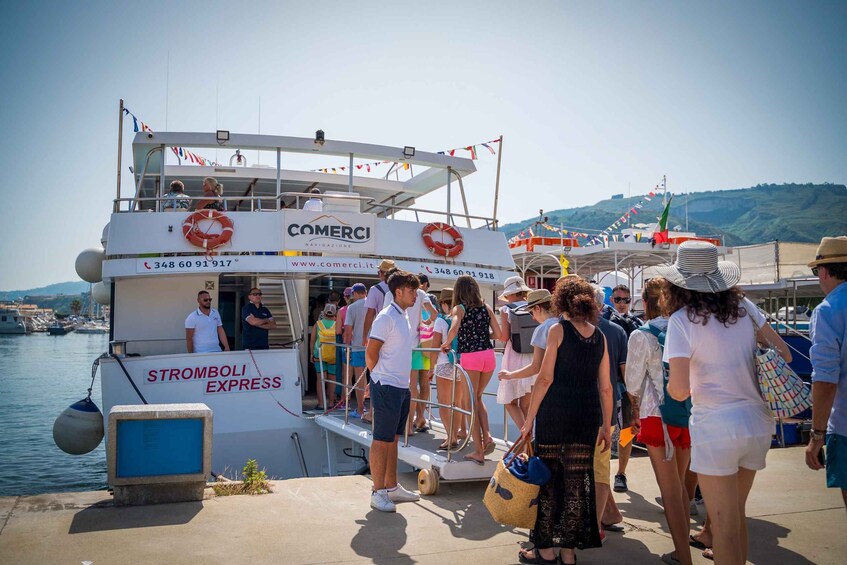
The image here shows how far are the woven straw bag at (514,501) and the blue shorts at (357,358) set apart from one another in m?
4.28

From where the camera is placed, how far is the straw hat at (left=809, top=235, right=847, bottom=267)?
339 cm

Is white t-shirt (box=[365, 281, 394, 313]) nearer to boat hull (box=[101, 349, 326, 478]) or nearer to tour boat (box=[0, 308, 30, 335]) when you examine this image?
boat hull (box=[101, 349, 326, 478])

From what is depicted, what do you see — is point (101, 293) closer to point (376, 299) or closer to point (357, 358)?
point (357, 358)

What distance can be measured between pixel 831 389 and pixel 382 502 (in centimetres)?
316

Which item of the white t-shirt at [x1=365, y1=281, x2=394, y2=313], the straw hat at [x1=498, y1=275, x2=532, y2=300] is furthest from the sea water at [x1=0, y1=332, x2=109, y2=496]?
the straw hat at [x1=498, y1=275, x2=532, y2=300]

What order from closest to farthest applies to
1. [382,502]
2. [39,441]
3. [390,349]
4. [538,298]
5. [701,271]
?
1. [701,271]
2. [538,298]
3. [382,502]
4. [390,349]
5. [39,441]

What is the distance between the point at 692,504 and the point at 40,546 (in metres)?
4.50

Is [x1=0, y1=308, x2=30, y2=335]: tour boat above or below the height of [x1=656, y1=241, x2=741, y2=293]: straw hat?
below

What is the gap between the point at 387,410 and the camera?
16.9 feet

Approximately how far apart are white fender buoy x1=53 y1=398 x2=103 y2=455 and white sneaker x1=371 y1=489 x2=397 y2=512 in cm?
388

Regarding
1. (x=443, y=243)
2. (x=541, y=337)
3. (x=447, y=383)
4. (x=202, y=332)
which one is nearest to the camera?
(x=541, y=337)

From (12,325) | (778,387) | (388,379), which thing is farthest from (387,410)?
(12,325)

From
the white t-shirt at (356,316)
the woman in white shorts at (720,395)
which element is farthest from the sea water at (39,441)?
the woman in white shorts at (720,395)

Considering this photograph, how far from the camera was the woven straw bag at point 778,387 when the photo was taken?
3062mm
